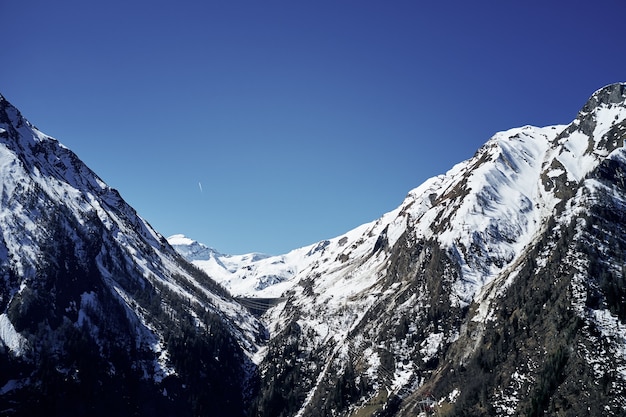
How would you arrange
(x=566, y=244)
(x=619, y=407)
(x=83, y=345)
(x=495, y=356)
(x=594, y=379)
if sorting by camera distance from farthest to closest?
(x=83, y=345), (x=566, y=244), (x=495, y=356), (x=594, y=379), (x=619, y=407)

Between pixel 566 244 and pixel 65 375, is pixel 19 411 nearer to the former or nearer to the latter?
pixel 65 375

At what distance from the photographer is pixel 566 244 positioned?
180m

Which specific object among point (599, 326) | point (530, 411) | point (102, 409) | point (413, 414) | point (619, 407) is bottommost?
point (102, 409)

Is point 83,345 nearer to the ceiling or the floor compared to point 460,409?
nearer to the floor

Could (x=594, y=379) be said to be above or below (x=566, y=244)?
below

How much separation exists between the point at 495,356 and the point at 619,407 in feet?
139

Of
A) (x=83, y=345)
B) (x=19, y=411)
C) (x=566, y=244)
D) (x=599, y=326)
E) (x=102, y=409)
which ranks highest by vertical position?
(x=566, y=244)

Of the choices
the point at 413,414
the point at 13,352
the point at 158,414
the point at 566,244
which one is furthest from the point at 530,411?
the point at 13,352

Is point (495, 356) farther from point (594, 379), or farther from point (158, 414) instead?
point (158, 414)

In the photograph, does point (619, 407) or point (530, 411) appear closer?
point (619, 407)

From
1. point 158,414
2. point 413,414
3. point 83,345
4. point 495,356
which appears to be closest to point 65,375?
point 83,345

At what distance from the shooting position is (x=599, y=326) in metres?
145

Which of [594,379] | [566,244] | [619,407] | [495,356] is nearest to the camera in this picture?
[619,407]

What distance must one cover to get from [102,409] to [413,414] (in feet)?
380
